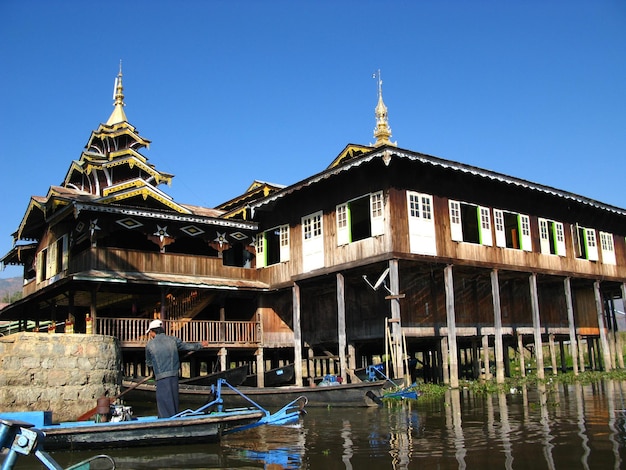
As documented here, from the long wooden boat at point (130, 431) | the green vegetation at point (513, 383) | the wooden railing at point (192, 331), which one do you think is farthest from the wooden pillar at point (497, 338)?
the long wooden boat at point (130, 431)

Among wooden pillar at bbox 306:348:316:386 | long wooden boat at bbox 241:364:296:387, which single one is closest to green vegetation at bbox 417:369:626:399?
wooden pillar at bbox 306:348:316:386

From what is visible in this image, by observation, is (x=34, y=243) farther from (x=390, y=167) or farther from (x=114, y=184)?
(x=390, y=167)

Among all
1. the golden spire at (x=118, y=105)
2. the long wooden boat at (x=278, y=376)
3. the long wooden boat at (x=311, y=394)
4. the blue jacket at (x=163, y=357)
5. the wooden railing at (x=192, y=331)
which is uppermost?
the golden spire at (x=118, y=105)

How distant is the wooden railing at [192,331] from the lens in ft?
66.7

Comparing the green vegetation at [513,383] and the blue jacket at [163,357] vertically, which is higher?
the blue jacket at [163,357]

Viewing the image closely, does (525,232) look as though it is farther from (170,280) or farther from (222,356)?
(170,280)

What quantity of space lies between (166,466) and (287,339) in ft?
51.0

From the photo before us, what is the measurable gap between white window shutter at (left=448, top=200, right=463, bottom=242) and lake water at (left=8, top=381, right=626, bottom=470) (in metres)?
6.70

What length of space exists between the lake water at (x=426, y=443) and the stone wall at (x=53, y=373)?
14.2ft

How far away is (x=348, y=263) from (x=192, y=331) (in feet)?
20.0

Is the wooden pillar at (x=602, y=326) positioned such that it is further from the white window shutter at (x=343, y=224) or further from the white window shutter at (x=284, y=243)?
the white window shutter at (x=284, y=243)

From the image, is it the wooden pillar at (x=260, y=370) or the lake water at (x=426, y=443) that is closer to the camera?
the lake water at (x=426, y=443)

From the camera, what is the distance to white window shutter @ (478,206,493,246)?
21.6m

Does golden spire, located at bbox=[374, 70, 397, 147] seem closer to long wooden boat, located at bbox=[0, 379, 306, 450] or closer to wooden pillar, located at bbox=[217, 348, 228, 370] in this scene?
wooden pillar, located at bbox=[217, 348, 228, 370]
